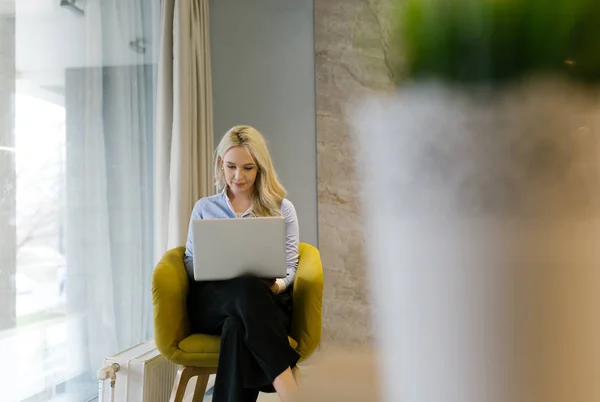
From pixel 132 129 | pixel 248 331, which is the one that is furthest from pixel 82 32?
pixel 248 331

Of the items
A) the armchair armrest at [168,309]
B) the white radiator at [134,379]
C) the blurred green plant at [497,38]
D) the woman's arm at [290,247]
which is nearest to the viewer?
the blurred green plant at [497,38]

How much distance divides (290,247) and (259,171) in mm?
352

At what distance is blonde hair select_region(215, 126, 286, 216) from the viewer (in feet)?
7.15

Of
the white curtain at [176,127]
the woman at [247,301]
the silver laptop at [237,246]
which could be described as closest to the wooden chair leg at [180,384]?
the woman at [247,301]

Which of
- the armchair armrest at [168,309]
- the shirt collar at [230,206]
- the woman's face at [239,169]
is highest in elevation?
the woman's face at [239,169]

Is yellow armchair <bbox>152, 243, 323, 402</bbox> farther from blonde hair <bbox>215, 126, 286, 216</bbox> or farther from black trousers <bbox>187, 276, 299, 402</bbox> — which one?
blonde hair <bbox>215, 126, 286, 216</bbox>

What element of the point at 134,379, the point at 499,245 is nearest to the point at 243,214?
the point at 134,379

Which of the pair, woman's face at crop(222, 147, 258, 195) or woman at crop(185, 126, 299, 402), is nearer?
woman at crop(185, 126, 299, 402)

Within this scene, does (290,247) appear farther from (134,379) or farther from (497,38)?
(497,38)

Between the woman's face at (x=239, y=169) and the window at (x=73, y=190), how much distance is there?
55cm

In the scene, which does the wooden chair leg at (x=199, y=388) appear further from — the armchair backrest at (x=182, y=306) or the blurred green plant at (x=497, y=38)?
the blurred green plant at (x=497, y=38)

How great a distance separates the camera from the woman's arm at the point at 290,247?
6.66 feet

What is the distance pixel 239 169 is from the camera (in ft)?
7.12

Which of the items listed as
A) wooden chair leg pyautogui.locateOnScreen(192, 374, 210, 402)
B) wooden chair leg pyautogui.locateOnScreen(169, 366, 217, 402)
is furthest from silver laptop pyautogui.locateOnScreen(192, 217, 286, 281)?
wooden chair leg pyautogui.locateOnScreen(192, 374, 210, 402)
